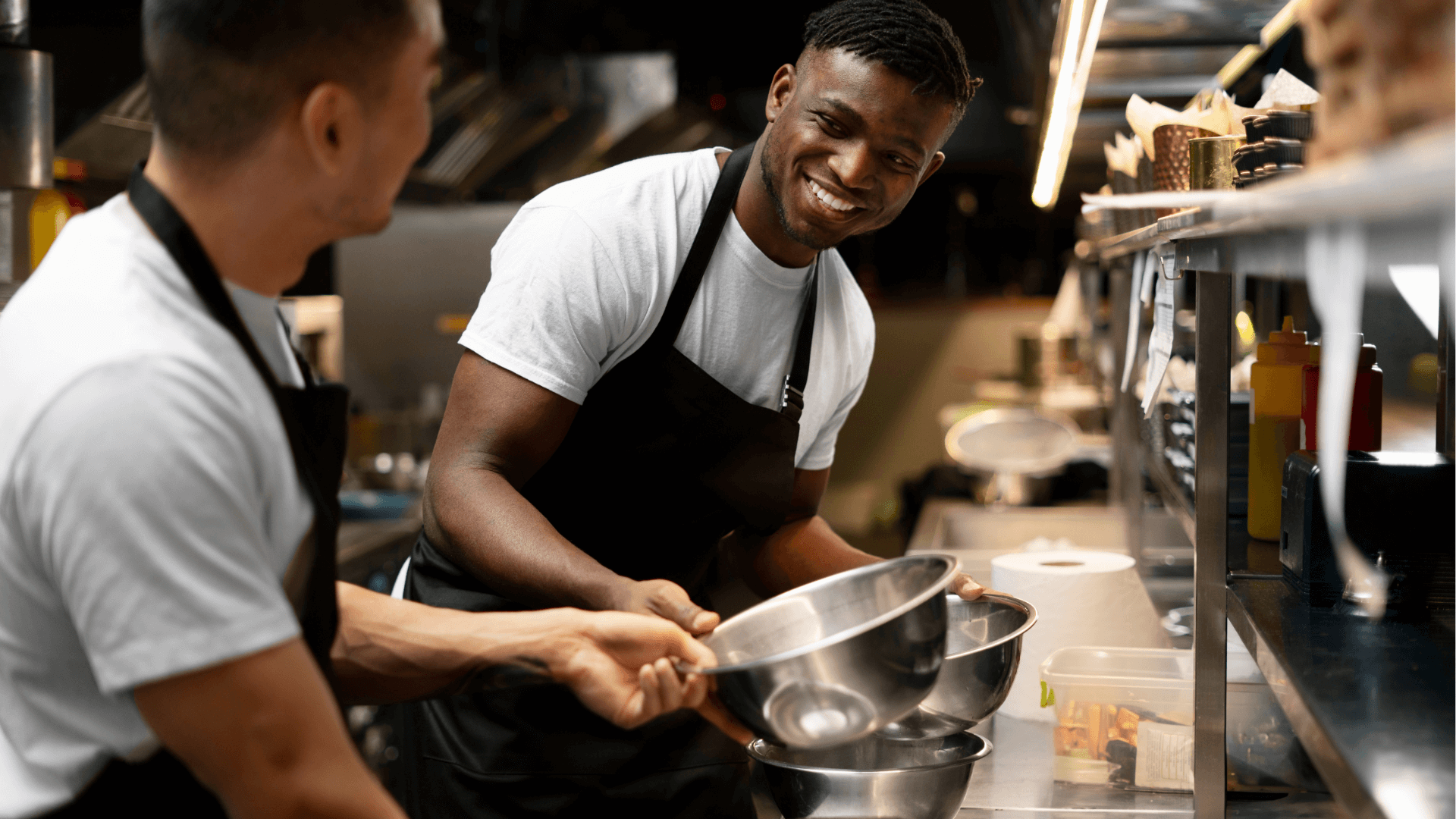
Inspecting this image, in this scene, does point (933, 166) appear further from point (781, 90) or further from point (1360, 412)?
point (1360, 412)

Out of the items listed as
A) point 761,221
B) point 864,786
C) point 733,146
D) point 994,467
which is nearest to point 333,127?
point 864,786

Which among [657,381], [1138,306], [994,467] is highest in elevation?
[1138,306]

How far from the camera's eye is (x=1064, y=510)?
145 inches

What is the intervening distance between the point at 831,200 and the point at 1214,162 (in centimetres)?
46

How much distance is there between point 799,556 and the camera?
5.87ft

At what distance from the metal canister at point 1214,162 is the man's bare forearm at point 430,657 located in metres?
0.84

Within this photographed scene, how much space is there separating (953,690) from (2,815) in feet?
3.00

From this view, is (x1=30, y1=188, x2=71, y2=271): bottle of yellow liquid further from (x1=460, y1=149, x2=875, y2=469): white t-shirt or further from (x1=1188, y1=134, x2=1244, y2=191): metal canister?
(x1=1188, y1=134, x2=1244, y2=191): metal canister

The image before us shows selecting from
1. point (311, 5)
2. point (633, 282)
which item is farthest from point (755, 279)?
point (311, 5)

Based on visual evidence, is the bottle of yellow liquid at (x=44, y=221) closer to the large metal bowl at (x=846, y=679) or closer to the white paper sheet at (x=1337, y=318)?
the large metal bowl at (x=846, y=679)

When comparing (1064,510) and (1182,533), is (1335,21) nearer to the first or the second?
(1182,533)

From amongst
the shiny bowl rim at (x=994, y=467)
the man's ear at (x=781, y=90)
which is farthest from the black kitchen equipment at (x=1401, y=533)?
the shiny bowl rim at (x=994, y=467)

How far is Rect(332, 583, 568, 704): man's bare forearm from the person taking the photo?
1.12 metres

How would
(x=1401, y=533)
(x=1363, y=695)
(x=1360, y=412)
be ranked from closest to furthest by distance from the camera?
(x=1363, y=695) < (x=1401, y=533) < (x=1360, y=412)
